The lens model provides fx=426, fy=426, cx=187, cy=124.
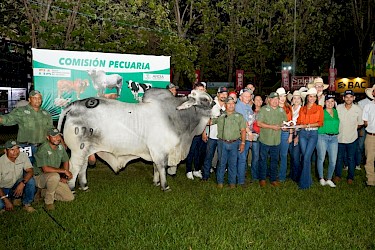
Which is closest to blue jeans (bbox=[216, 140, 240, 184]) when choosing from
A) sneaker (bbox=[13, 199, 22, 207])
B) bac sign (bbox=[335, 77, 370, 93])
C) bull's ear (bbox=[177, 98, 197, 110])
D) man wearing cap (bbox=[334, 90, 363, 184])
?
bull's ear (bbox=[177, 98, 197, 110])

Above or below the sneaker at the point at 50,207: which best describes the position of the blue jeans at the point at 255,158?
above

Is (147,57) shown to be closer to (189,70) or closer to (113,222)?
(113,222)

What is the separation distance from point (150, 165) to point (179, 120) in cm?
301

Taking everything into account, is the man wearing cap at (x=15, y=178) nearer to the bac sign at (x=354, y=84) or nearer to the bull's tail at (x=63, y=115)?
the bull's tail at (x=63, y=115)

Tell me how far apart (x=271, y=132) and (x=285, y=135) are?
Result: 358 millimetres

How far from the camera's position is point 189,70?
17.9m

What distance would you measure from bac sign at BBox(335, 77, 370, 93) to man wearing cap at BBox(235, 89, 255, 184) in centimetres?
1827

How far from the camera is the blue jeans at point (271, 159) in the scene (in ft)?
25.3

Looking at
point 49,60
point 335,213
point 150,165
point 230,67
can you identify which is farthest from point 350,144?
point 230,67

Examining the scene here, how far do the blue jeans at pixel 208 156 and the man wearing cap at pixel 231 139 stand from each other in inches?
21.2

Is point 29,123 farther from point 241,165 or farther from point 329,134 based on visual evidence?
point 329,134

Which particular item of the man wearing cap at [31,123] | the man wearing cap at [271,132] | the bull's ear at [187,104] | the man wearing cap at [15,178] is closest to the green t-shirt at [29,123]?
the man wearing cap at [31,123]

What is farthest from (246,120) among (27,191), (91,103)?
(27,191)

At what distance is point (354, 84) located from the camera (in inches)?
961
